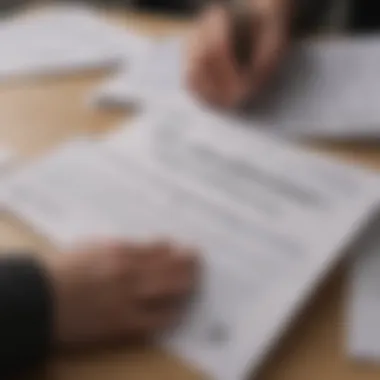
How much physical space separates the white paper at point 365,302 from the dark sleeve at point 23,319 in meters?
0.23

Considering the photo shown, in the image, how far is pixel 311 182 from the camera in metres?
0.83

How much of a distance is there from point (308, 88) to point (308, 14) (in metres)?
0.26

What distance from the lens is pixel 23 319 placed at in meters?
0.66

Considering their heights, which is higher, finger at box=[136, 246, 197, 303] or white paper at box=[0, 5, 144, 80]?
white paper at box=[0, 5, 144, 80]

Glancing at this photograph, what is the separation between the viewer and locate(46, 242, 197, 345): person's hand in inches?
26.3

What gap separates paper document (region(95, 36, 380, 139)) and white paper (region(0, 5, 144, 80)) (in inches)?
2.3

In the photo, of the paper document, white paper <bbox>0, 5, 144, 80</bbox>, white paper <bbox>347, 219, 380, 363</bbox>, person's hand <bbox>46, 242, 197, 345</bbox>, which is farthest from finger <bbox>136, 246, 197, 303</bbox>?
white paper <bbox>0, 5, 144, 80</bbox>

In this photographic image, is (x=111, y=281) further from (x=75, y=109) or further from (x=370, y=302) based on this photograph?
(x=75, y=109)

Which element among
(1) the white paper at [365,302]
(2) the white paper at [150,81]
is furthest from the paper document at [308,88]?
(1) the white paper at [365,302]

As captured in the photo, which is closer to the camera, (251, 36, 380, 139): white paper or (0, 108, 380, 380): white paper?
(0, 108, 380, 380): white paper

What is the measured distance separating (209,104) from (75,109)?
0.16 metres

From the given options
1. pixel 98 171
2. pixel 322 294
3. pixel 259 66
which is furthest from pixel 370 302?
pixel 259 66

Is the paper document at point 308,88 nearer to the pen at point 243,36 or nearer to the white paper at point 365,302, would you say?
the pen at point 243,36

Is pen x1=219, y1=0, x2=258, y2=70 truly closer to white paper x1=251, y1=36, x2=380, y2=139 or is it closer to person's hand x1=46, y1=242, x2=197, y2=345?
white paper x1=251, y1=36, x2=380, y2=139
